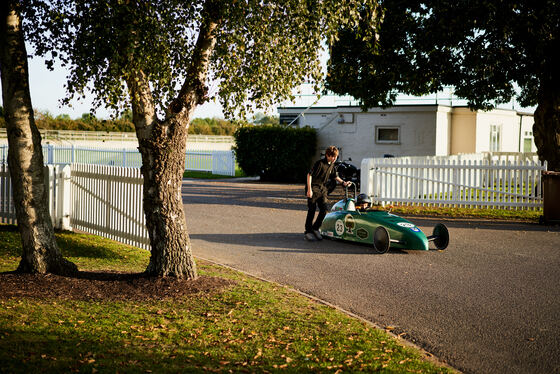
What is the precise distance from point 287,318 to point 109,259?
4158 mm

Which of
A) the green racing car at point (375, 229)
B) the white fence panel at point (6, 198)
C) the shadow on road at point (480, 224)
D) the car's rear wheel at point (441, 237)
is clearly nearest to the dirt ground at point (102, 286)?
the green racing car at point (375, 229)

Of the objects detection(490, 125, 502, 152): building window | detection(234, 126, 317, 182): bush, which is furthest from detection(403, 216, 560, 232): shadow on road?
detection(490, 125, 502, 152): building window

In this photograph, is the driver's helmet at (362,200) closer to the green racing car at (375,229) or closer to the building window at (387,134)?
the green racing car at (375,229)

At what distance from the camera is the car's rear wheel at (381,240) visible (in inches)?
413

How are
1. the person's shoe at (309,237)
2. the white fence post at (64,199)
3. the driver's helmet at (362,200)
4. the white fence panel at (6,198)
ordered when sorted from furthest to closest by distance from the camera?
the white fence panel at (6,198) → the white fence post at (64,199) → the person's shoe at (309,237) → the driver's helmet at (362,200)

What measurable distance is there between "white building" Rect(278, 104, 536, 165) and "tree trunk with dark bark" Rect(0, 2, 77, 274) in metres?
21.8

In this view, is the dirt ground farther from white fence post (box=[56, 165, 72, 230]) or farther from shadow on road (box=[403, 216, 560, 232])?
shadow on road (box=[403, 216, 560, 232])

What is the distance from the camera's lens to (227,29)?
7492mm

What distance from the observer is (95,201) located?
38.8 ft

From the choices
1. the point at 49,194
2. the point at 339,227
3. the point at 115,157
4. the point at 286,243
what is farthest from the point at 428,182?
the point at 115,157

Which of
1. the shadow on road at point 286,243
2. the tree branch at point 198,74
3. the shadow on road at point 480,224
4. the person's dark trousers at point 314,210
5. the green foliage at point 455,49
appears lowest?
the shadow on road at point 286,243

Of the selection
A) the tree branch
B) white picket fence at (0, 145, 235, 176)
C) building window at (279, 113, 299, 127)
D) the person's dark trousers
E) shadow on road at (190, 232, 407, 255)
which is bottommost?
shadow on road at (190, 232, 407, 255)

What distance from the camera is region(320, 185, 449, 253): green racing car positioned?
10.6 meters

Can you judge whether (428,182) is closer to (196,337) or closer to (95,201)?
(95,201)
